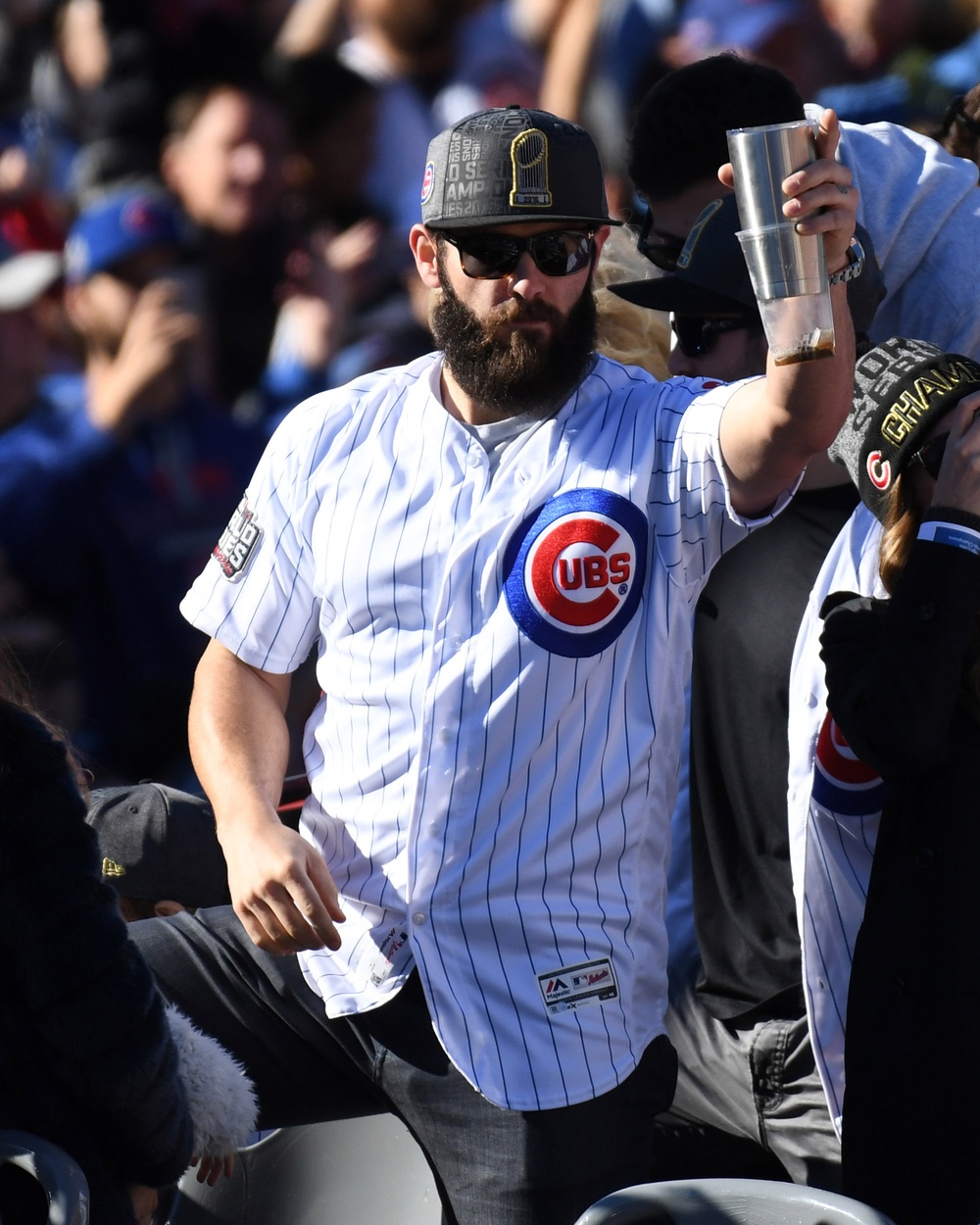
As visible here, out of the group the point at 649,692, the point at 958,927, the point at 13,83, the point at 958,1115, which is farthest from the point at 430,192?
the point at 13,83

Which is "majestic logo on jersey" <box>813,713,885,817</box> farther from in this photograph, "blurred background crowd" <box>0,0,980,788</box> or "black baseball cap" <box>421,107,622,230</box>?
"blurred background crowd" <box>0,0,980,788</box>

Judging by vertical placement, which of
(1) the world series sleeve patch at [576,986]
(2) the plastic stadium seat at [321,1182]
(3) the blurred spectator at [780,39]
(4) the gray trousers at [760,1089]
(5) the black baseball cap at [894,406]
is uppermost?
(3) the blurred spectator at [780,39]

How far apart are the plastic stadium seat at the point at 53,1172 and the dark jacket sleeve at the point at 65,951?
0.11 meters

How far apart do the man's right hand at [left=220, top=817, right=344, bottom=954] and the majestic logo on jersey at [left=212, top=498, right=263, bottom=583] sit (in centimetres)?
46

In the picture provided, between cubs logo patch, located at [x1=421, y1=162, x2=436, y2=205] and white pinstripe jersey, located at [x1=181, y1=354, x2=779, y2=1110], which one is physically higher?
cubs logo patch, located at [x1=421, y1=162, x2=436, y2=205]

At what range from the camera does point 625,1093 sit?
2059 mm

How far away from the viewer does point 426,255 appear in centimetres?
227

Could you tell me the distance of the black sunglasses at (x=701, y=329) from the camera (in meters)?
2.69

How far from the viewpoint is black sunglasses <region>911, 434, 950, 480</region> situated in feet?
6.88

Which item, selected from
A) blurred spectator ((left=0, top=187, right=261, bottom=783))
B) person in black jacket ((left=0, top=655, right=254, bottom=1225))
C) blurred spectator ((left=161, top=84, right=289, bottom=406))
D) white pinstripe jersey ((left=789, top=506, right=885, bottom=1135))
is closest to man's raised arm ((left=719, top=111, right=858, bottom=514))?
white pinstripe jersey ((left=789, top=506, right=885, bottom=1135))

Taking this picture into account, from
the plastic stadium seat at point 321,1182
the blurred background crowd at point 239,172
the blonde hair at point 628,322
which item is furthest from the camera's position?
the blurred background crowd at point 239,172

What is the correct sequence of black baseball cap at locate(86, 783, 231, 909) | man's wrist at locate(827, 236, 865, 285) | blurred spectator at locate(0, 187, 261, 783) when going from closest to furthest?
man's wrist at locate(827, 236, 865, 285) < black baseball cap at locate(86, 783, 231, 909) < blurred spectator at locate(0, 187, 261, 783)

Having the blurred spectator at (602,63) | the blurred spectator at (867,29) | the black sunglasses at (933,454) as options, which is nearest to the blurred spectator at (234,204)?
the blurred spectator at (602,63)

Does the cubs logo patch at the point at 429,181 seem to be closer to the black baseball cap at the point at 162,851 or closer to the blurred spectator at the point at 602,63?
the black baseball cap at the point at 162,851
